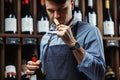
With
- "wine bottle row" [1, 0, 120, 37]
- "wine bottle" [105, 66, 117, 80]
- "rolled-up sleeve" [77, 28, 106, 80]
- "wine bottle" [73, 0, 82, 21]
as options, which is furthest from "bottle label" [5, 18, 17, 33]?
"rolled-up sleeve" [77, 28, 106, 80]

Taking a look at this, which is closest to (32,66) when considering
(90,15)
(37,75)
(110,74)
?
(37,75)

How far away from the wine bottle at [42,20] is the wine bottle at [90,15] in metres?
0.35

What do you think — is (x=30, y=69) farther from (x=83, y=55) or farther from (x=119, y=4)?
(x=119, y=4)

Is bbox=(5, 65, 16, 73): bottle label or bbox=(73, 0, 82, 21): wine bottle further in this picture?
bbox=(73, 0, 82, 21): wine bottle

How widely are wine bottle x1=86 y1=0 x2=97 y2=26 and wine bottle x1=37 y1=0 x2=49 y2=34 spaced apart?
0.35 metres

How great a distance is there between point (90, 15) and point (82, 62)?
1.54 meters

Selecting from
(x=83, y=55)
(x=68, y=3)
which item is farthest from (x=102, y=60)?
(x=68, y=3)

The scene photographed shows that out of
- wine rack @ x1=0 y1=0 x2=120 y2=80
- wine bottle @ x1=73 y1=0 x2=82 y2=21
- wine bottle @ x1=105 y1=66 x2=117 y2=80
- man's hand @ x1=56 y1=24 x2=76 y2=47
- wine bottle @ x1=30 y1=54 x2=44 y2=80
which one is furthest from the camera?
wine bottle @ x1=105 y1=66 x2=117 y2=80

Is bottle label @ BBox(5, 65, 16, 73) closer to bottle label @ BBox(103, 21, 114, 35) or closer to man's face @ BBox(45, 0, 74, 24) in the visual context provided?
bottle label @ BBox(103, 21, 114, 35)

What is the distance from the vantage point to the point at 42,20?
7.98ft

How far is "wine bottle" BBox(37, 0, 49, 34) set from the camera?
2309 mm

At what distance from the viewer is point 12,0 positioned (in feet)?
8.24

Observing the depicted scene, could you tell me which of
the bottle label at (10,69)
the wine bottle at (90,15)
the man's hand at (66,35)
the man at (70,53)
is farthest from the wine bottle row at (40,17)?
the man's hand at (66,35)

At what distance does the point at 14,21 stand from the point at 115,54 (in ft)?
3.10
